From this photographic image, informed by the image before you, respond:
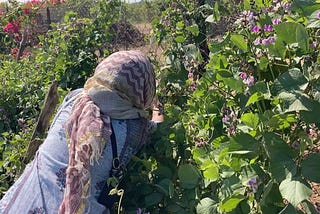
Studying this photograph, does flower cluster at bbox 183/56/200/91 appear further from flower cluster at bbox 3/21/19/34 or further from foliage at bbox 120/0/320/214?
flower cluster at bbox 3/21/19/34

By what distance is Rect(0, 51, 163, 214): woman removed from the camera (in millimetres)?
2188

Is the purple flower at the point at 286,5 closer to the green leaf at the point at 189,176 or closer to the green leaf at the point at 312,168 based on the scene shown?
the green leaf at the point at 312,168

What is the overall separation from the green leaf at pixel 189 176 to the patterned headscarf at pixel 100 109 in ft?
1.18

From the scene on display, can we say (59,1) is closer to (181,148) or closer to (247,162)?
(181,148)

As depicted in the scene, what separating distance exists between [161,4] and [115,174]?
1.26 meters

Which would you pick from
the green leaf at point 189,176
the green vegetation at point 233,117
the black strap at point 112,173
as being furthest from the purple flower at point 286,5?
the black strap at point 112,173

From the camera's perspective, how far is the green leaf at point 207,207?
1.84 meters

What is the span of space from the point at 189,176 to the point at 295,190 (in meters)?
0.72

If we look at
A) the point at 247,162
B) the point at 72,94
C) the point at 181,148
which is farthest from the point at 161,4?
the point at 247,162

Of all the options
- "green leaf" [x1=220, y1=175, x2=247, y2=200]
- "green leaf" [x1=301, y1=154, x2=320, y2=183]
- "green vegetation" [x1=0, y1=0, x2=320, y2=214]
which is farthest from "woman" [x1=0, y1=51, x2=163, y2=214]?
"green leaf" [x1=301, y1=154, x2=320, y2=183]

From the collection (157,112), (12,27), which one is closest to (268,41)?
(157,112)

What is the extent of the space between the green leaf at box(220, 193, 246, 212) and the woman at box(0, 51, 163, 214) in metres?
0.69

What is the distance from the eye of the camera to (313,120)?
1.42 meters

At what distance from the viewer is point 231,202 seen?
5.43 feet
